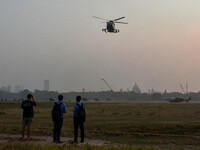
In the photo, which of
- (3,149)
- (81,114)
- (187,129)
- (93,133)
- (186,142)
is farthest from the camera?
(187,129)

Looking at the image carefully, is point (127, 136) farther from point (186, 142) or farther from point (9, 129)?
point (9, 129)

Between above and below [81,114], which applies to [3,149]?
below

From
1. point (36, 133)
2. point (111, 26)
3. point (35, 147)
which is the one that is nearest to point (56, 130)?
point (35, 147)

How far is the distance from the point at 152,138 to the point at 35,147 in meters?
8.45

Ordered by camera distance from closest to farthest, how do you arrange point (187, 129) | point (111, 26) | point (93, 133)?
point (93, 133), point (187, 129), point (111, 26)

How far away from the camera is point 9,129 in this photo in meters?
21.4

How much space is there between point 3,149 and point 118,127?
13.2 m

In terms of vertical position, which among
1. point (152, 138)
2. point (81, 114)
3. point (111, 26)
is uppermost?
point (111, 26)

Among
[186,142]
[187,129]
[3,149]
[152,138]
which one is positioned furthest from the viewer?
[187,129]

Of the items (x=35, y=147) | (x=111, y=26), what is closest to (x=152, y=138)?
(x=35, y=147)

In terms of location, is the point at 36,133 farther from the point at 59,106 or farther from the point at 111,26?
the point at 111,26

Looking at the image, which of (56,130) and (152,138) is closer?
(56,130)

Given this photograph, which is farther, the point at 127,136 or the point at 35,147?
the point at 127,136

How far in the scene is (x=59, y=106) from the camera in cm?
1512
